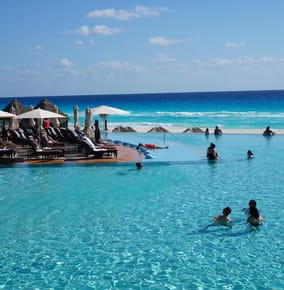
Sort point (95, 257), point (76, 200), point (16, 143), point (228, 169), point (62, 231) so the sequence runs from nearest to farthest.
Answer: point (95, 257) → point (62, 231) → point (76, 200) → point (228, 169) → point (16, 143)

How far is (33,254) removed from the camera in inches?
304

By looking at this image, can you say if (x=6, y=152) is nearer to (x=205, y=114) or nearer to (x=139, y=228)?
(x=139, y=228)

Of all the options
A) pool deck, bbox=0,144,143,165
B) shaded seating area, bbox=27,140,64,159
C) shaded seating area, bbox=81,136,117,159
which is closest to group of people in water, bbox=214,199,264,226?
pool deck, bbox=0,144,143,165

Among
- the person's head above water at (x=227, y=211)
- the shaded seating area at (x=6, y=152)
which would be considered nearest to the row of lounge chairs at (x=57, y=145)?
the shaded seating area at (x=6, y=152)

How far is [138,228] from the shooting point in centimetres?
901

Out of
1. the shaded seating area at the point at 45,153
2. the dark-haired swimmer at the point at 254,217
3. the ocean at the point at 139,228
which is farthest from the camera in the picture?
the shaded seating area at the point at 45,153

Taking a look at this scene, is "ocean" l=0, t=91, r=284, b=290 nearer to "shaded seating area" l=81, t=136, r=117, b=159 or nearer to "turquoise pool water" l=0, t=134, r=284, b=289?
"turquoise pool water" l=0, t=134, r=284, b=289

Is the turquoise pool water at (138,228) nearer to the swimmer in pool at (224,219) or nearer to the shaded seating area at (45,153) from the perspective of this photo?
the swimmer in pool at (224,219)

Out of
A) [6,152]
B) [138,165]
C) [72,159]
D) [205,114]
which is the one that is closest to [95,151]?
[72,159]

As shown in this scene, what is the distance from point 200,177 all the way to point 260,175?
1.87m

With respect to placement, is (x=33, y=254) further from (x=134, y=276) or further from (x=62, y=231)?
(x=134, y=276)

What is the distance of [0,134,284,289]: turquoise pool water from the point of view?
267 inches

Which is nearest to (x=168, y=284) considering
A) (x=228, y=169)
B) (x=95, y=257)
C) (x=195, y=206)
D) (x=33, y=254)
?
(x=95, y=257)

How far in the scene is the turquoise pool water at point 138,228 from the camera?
679 centimetres
